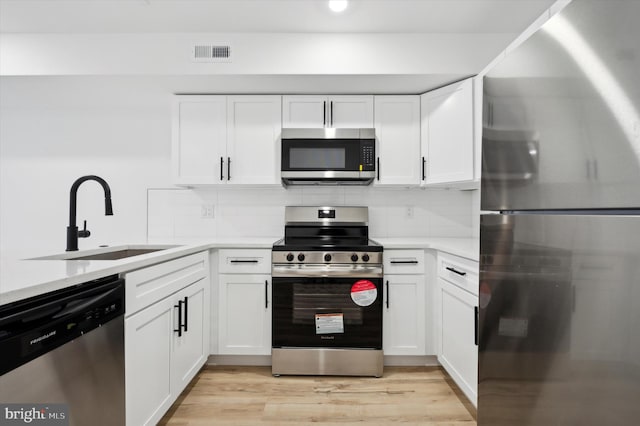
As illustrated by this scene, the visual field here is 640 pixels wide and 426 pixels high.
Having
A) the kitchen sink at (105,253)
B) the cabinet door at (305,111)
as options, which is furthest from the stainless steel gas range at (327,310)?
the cabinet door at (305,111)

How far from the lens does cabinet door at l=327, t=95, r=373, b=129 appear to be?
2.67 metres

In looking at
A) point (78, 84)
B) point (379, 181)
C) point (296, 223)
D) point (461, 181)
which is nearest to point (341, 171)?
point (379, 181)

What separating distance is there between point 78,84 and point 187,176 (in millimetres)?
1020

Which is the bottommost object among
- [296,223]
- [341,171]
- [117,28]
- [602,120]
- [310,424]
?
[310,424]

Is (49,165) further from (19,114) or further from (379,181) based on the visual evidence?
(379,181)

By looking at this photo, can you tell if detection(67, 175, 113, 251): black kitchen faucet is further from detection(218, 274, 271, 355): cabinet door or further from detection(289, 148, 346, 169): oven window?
detection(289, 148, 346, 169): oven window

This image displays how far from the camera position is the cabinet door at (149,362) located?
1375 millimetres

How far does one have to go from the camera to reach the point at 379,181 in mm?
2717

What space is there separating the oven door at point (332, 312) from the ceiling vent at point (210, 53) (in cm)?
165

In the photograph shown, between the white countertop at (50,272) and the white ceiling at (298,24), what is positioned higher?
the white ceiling at (298,24)

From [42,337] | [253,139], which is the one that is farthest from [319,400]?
[253,139]

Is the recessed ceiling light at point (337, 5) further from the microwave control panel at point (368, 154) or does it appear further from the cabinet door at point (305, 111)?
the microwave control panel at point (368, 154)

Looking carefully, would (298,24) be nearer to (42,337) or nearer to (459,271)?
(459,271)

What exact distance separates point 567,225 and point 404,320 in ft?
6.07
